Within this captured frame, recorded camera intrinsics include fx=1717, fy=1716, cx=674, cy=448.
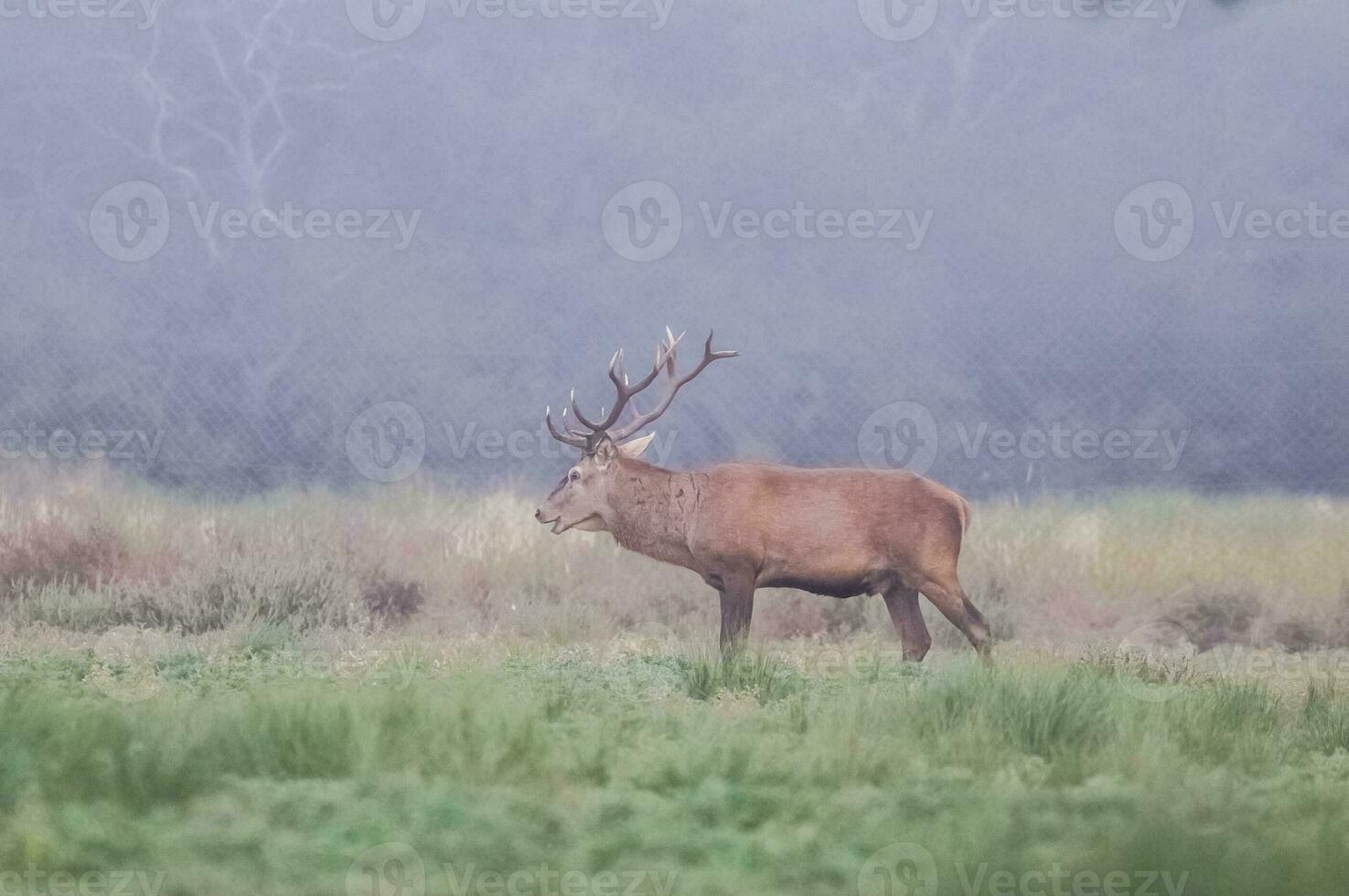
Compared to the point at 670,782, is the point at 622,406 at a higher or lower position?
higher

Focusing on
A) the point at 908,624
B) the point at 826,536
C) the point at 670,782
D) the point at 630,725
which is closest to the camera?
the point at 670,782

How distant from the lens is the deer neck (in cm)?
953

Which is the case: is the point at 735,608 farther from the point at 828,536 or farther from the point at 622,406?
the point at 622,406

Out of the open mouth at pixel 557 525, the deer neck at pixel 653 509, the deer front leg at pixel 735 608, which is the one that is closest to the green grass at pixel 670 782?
the deer front leg at pixel 735 608

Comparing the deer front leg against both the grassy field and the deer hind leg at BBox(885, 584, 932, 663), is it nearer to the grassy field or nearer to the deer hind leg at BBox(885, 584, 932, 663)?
the grassy field

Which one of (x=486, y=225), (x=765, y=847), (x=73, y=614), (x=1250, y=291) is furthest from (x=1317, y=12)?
(x=765, y=847)

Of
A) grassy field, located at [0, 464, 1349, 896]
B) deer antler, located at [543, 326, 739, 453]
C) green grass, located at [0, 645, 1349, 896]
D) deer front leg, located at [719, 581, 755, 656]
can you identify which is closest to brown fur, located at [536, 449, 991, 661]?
deer front leg, located at [719, 581, 755, 656]

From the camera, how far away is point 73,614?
1105cm

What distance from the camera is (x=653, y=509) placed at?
959cm

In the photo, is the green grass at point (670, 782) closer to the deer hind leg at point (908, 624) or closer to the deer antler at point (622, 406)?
the deer hind leg at point (908, 624)

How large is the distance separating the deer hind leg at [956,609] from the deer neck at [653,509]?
135 centimetres

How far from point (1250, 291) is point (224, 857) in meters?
15.4

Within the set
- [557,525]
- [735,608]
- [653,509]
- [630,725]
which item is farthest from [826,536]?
[630,725]

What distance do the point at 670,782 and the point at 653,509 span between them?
3681 mm
